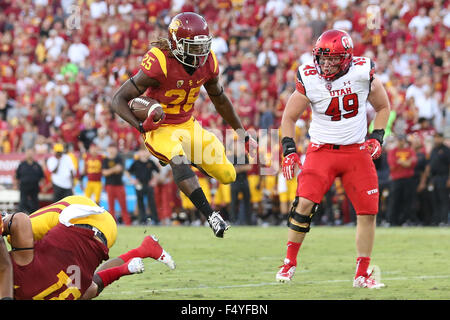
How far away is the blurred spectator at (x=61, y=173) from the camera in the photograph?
16.6m

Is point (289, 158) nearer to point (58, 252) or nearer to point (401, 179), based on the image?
point (58, 252)

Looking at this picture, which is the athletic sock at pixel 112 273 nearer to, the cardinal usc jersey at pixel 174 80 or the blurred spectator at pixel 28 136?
the cardinal usc jersey at pixel 174 80

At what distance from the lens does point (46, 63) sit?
21266 mm

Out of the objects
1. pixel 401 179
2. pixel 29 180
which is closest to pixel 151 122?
pixel 401 179

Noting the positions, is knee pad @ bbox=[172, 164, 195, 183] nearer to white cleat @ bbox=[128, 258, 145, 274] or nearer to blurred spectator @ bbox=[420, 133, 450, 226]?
white cleat @ bbox=[128, 258, 145, 274]

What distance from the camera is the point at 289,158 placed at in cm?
737

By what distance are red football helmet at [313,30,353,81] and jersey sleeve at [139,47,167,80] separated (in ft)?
4.49

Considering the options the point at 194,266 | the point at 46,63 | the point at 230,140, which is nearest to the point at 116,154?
the point at 230,140

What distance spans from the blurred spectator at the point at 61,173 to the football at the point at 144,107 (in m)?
9.31

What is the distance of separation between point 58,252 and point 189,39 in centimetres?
263

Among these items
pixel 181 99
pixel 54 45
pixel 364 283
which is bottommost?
pixel 364 283

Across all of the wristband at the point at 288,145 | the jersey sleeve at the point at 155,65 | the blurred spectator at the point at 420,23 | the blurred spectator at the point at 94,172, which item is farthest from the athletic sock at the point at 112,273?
the blurred spectator at the point at 420,23

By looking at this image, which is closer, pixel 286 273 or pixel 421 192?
pixel 286 273

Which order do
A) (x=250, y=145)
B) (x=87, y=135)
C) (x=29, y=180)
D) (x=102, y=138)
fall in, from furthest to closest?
(x=87, y=135), (x=102, y=138), (x=29, y=180), (x=250, y=145)
